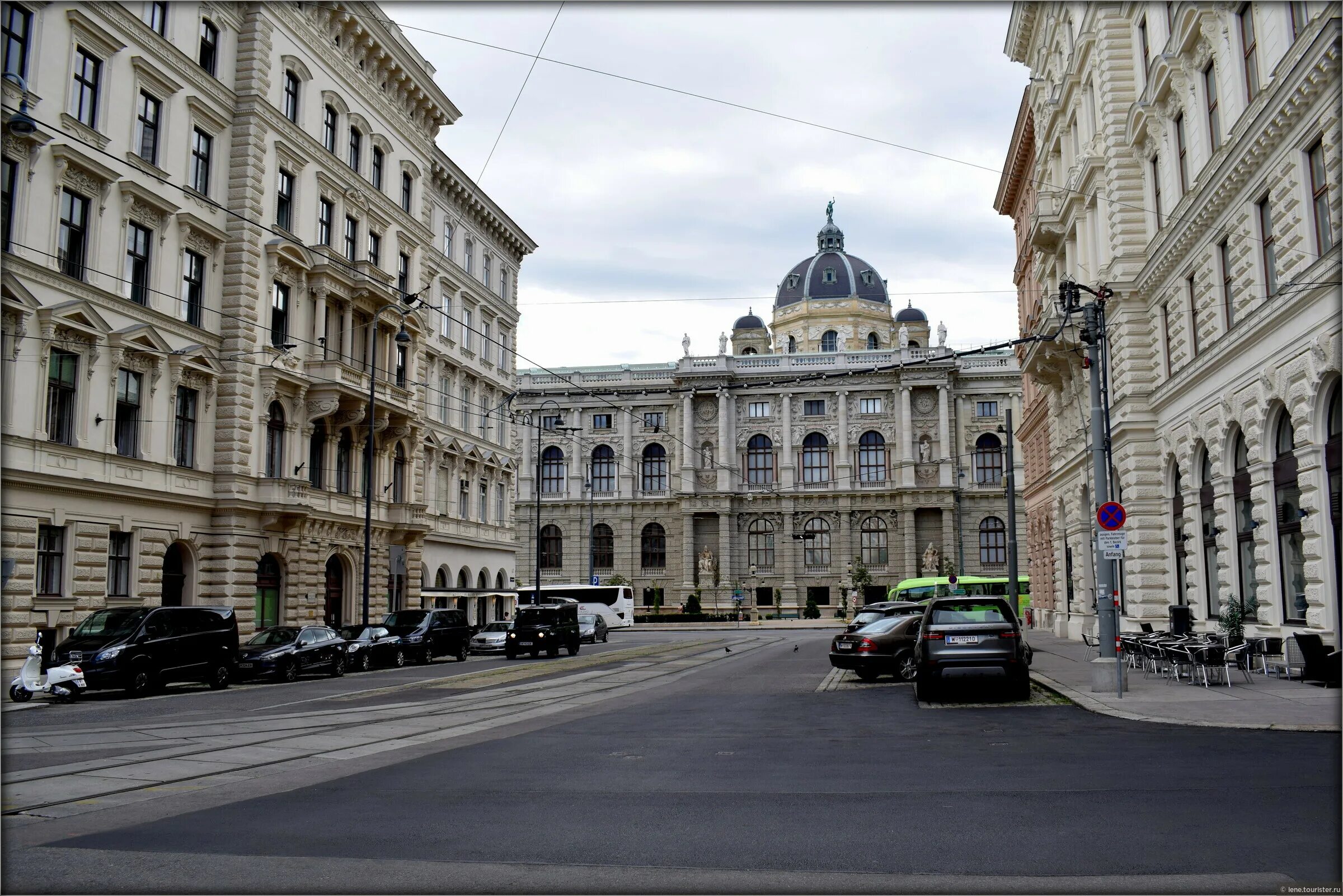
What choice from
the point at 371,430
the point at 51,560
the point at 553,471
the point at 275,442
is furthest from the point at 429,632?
the point at 553,471

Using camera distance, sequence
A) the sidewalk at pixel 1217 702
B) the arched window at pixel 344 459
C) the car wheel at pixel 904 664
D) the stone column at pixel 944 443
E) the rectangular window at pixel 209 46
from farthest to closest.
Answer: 1. the stone column at pixel 944 443
2. the arched window at pixel 344 459
3. the rectangular window at pixel 209 46
4. the car wheel at pixel 904 664
5. the sidewalk at pixel 1217 702

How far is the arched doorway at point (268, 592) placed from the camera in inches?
1357

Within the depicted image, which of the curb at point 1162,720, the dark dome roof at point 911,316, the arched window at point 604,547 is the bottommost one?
the curb at point 1162,720

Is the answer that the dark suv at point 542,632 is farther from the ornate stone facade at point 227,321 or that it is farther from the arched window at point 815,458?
the arched window at point 815,458

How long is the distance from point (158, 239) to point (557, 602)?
30623 millimetres

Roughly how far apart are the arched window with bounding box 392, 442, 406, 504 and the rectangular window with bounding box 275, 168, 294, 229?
10.4 m

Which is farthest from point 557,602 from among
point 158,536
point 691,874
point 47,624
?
point 691,874

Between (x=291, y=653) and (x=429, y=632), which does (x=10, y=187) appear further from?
(x=429, y=632)

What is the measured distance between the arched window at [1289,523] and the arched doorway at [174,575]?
2710 cm

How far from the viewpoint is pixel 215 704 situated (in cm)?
2008

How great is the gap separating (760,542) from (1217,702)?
7710 cm

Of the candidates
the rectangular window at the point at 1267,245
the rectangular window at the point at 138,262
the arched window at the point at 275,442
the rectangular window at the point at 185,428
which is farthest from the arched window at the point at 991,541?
the rectangular window at the point at 138,262

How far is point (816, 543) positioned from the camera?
9262 centimetres

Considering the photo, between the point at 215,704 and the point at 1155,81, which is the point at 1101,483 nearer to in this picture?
the point at 1155,81
